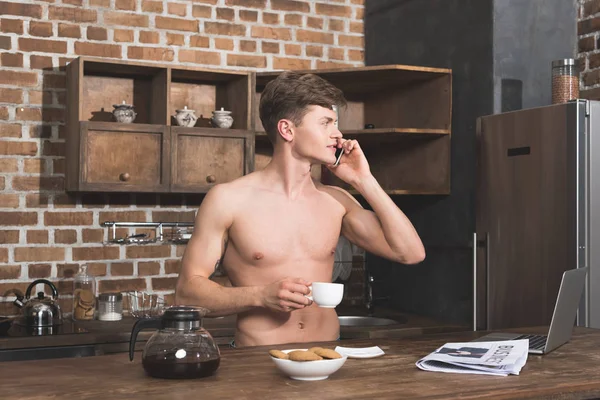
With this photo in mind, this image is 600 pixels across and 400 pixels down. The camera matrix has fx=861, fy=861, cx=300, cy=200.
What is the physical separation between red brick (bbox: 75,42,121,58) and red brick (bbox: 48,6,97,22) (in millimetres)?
126

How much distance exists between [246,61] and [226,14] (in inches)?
10.9

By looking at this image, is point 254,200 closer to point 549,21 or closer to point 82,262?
point 82,262

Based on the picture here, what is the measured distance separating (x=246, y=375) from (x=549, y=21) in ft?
9.73

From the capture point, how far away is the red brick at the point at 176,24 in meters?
4.55

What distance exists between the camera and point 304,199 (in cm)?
309

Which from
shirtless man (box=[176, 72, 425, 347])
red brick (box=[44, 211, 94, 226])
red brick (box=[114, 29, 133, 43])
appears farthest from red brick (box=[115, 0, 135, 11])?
shirtless man (box=[176, 72, 425, 347])

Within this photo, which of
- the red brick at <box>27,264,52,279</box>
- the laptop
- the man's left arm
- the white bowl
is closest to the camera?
the white bowl

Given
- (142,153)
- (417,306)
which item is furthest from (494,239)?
(142,153)

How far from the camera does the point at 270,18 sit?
483cm

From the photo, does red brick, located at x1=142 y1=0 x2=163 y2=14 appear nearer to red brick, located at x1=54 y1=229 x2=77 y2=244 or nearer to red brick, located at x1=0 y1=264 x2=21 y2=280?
red brick, located at x1=54 y1=229 x2=77 y2=244

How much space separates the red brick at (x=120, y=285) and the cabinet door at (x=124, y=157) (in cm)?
57

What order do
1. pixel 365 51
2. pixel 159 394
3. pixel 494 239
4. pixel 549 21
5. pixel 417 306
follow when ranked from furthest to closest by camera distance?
1. pixel 365 51
2. pixel 417 306
3. pixel 549 21
4. pixel 494 239
5. pixel 159 394

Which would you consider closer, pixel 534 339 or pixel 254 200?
pixel 534 339

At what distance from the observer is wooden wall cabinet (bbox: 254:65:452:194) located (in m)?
4.43
